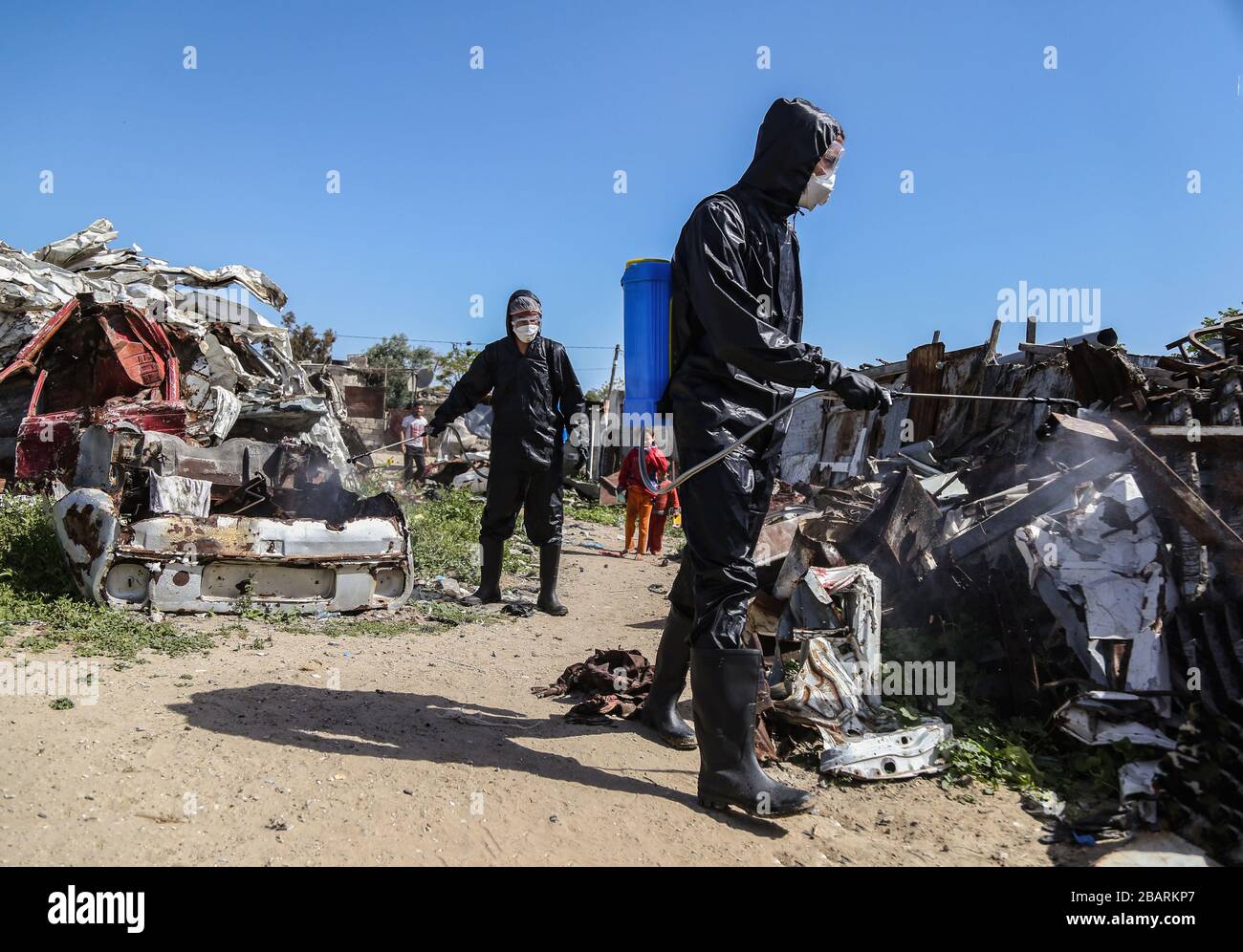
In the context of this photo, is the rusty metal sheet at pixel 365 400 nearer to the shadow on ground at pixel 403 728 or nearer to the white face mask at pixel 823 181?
the shadow on ground at pixel 403 728

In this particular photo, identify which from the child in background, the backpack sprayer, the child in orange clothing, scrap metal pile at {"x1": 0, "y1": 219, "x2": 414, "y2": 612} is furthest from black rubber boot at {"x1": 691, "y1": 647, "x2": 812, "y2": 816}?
the child in orange clothing

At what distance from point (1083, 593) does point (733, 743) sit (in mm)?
1929

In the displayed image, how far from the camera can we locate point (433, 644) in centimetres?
482

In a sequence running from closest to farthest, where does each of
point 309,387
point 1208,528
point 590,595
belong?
point 1208,528, point 590,595, point 309,387

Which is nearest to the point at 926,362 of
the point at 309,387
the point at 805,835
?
the point at 309,387

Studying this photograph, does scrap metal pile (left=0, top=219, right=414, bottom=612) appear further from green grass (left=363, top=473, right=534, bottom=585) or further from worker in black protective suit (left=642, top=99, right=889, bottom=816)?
worker in black protective suit (left=642, top=99, right=889, bottom=816)

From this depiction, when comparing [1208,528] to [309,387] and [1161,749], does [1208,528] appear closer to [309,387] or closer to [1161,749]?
[1161,749]

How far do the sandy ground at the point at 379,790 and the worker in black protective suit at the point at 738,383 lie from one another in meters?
0.28

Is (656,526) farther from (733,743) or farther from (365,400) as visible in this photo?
(365,400)

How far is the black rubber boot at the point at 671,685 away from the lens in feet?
10.9

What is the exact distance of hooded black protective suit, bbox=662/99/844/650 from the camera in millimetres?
2734

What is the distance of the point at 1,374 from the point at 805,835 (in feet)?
27.5

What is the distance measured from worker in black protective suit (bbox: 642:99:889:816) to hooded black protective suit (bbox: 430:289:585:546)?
113 inches

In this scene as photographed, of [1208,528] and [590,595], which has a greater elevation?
[1208,528]
